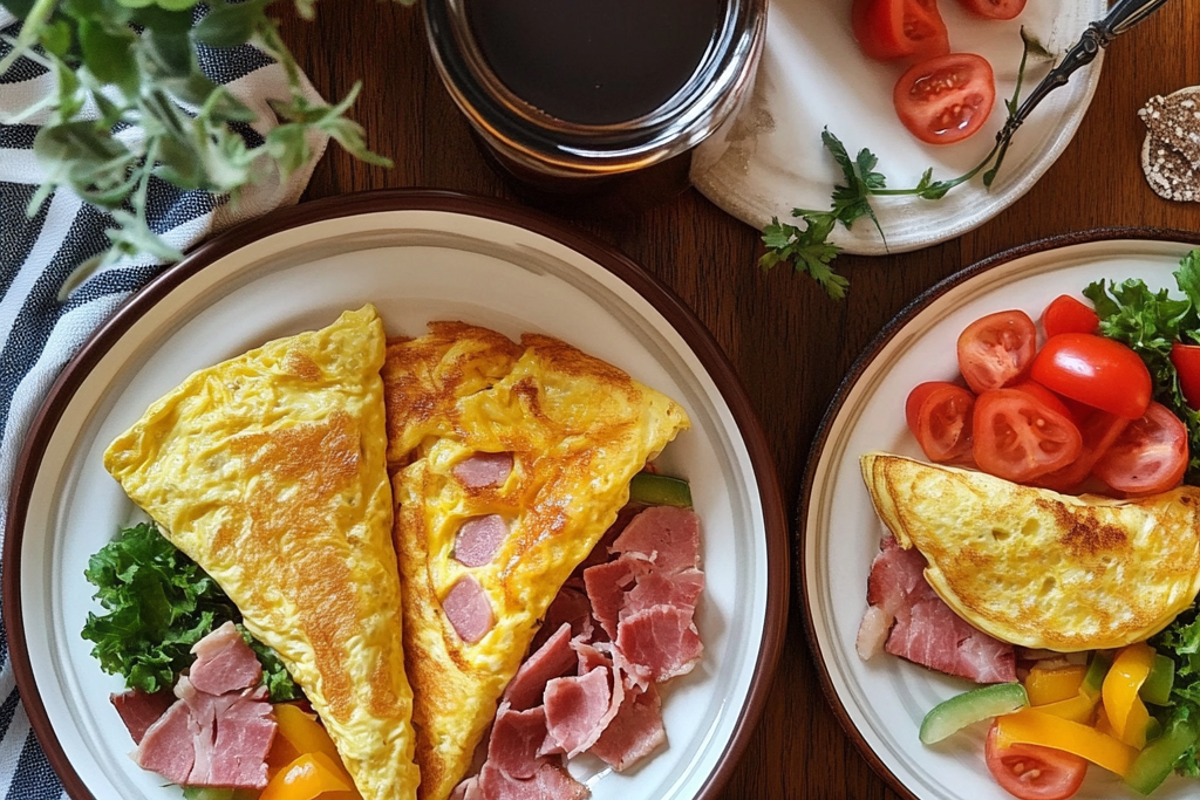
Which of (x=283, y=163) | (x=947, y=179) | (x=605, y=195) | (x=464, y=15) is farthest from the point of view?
(x=947, y=179)

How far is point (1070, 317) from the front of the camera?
2275 millimetres

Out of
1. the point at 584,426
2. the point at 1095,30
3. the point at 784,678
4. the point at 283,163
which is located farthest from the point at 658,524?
the point at 1095,30

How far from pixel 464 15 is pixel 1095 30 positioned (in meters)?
1.41

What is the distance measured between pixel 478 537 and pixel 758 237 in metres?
0.97

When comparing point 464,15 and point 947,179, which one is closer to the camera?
point 464,15

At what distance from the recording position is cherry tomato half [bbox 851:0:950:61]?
87.8 inches

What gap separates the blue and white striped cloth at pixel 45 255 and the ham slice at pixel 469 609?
0.93 m

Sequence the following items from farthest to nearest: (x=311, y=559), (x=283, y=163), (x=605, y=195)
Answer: (x=605, y=195), (x=311, y=559), (x=283, y=163)

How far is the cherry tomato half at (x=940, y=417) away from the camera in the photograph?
227cm

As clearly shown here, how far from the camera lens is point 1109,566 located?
7.38 feet

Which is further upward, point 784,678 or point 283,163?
point 283,163

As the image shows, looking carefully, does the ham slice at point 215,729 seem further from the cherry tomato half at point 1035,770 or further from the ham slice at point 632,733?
the cherry tomato half at point 1035,770

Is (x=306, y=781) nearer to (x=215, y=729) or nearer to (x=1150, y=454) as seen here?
(x=215, y=729)

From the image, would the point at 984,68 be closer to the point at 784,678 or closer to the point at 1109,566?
the point at 1109,566
